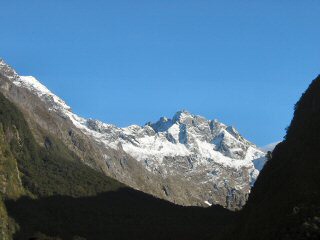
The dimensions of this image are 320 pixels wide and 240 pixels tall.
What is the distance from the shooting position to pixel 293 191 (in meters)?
140

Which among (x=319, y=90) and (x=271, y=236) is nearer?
(x=271, y=236)

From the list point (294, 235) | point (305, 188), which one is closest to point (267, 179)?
point (305, 188)

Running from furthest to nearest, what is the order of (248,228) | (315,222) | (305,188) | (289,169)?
1. (289,169)
2. (248,228)
3. (305,188)
4. (315,222)

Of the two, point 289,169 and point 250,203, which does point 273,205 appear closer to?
point 289,169

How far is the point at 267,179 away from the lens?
19312 cm

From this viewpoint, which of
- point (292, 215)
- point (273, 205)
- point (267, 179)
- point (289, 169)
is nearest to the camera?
point (292, 215)

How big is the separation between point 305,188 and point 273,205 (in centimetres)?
1502

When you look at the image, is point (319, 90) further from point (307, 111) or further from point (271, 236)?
point (271, 236)

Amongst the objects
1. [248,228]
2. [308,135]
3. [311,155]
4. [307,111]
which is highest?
[307,111]

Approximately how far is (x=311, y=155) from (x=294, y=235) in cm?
4506

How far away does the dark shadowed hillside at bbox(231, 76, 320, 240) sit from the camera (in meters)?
118

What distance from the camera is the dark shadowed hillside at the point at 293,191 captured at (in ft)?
387

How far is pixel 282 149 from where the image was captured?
197750 mm

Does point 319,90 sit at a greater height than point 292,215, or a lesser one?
greater
